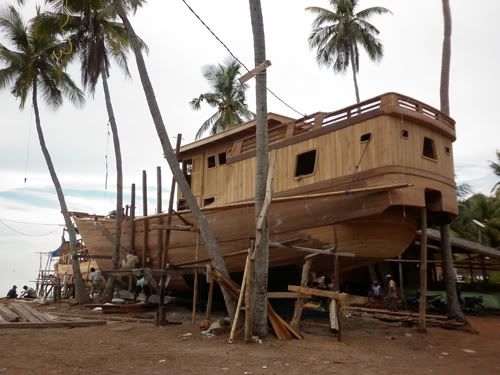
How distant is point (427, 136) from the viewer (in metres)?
11.8

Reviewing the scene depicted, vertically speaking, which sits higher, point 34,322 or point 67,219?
point 67,219

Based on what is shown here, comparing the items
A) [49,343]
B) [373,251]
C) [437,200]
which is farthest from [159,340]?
[437,200]

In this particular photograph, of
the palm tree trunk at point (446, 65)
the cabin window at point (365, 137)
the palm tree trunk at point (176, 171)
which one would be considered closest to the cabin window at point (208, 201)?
the palm tree trunk at point (176, 171)

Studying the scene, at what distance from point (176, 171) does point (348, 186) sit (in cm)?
425

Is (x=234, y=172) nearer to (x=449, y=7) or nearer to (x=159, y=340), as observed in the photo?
(x=159, y=340)

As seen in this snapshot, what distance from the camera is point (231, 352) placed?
27.2 ft

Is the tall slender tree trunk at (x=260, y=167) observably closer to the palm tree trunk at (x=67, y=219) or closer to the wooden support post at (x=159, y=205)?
the wooden support post at (x=159, y=205)

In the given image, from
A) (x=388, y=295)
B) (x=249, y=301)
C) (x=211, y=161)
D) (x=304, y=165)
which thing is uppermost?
(x=211, y=161)

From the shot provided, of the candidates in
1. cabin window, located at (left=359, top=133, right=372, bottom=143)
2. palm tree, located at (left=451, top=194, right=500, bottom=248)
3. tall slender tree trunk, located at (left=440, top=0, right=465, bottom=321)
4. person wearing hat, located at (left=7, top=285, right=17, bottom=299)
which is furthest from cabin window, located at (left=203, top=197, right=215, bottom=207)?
palm tree, located at (left=451, top=194, right=500, bottom=248)

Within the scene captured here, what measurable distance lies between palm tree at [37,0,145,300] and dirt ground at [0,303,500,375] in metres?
7.60

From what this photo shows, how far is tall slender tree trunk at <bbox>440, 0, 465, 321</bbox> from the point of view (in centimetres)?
1352

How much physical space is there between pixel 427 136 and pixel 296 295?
17.3 ft

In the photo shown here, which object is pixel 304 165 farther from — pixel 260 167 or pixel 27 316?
pixel 27 316

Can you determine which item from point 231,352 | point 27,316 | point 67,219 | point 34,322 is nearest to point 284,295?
point 231,352
